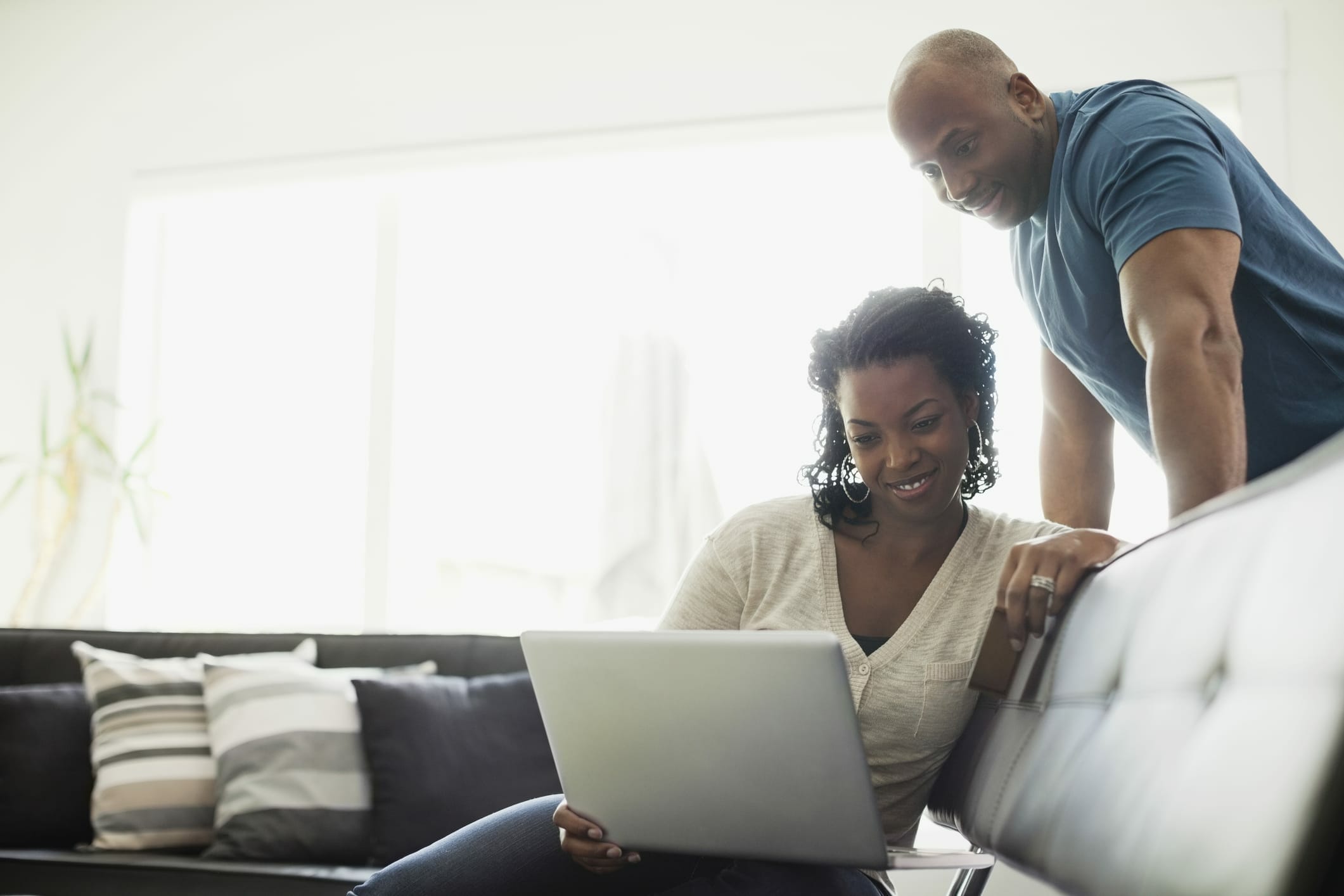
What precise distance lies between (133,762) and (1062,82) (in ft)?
8.84

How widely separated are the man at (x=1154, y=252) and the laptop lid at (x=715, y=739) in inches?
17.2

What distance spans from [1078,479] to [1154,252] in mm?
591

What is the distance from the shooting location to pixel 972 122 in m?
1.42

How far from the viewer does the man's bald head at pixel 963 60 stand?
56.1 inches

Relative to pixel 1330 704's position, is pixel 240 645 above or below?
below

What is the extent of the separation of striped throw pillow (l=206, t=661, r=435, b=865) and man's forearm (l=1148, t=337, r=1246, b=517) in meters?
1.71

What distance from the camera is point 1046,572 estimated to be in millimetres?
957

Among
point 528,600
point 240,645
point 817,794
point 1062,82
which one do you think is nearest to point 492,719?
point 240,645

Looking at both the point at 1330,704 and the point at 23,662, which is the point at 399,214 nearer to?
the point at 23,662

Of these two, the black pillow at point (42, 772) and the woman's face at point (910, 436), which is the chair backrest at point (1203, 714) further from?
the black pillow at point (42, 772)

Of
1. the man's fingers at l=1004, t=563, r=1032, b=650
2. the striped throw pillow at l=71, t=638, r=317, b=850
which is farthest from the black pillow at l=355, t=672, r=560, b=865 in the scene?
the man's fingers at l=1004, t=563, r=1032, b=650

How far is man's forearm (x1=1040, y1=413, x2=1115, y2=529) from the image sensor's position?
1.69 meters

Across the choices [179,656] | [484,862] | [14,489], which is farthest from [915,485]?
[14,489]

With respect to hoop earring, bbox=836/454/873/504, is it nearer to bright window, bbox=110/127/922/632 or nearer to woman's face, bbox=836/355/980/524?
woman's face, bbox=836/355/980/524
